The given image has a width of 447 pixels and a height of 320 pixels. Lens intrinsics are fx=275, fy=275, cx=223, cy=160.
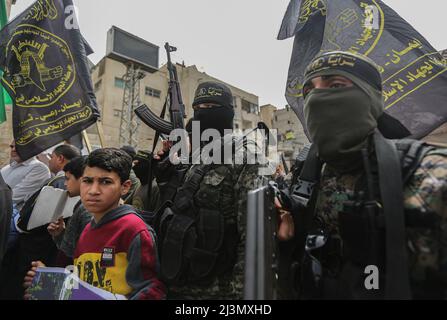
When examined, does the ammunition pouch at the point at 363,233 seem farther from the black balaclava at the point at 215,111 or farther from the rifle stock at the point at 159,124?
the rifle stock at the point at 159,124

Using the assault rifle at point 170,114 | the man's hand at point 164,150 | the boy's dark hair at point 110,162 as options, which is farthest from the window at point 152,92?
the boy's dark hair at point 110,162

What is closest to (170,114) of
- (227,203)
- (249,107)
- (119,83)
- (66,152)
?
(66,152)

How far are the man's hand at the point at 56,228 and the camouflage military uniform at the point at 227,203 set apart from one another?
1.14m

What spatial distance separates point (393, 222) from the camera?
899mm

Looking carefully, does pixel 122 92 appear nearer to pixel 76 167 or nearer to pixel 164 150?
pixel 164 150

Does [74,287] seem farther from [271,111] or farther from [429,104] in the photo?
[271,111]

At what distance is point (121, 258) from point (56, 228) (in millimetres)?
958

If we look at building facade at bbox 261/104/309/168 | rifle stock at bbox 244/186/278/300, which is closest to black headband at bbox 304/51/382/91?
rifle stock at bbox 244/186/278/300

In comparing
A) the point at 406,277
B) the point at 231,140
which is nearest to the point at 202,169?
the point at 231,140

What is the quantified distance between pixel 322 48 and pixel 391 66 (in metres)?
0.70

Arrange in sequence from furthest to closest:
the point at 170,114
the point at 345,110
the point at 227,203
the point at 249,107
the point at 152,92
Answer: the point at 249,107, the point at 152,92, the point at 170,114, the point at 227,203, the point at 345,110

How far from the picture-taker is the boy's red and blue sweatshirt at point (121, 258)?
57.1 inches

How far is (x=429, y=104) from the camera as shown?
2.45 metres

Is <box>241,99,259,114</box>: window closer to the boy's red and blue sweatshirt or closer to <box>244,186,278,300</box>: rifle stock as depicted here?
the boy's red and blue sweatshirt
